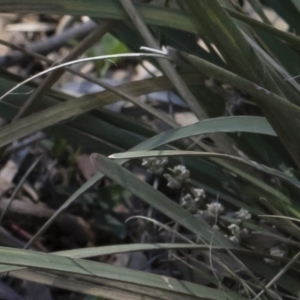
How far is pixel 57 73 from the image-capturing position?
0.92 metres

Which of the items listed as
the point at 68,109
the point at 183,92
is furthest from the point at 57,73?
the point at 183,92

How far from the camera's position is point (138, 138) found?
3.16ft

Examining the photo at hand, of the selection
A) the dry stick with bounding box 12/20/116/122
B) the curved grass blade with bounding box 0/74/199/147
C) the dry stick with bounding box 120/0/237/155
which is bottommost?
the dry stick with bounding box 120/0/237/155

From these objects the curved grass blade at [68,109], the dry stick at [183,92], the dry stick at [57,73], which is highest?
the dry stick at [57,73]

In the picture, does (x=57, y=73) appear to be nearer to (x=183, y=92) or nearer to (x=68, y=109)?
(x=68, y=109)

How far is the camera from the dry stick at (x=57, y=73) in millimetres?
908

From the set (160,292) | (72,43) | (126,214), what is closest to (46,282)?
(160,292)

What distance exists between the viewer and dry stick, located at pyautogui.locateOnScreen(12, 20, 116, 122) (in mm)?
908

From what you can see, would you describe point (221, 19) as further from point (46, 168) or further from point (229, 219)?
point (46, 168)

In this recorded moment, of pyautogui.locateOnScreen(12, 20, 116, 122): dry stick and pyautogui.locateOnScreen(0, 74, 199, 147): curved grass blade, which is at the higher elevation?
pyautogui.locateOnScreen(12, 20, 116, 122): dry stick

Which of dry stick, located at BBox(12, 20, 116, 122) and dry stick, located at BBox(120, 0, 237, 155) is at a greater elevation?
dry stick, located at BBox(12, 20, 116, 122)

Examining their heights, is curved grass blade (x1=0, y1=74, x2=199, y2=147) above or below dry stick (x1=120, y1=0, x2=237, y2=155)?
above

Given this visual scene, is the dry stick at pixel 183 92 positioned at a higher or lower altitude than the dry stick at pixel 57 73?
lower

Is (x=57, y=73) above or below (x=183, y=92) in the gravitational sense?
above
